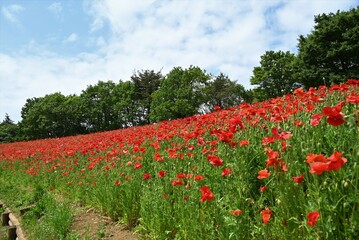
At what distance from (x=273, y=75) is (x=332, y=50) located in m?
15.0

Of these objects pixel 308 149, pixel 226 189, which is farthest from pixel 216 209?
pixel 308 149

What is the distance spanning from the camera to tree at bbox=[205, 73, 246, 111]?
48281 mm

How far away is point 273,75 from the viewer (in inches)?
1754

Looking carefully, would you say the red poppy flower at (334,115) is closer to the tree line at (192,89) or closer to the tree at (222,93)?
the tree line at (192,89)

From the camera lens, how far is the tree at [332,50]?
28844mm

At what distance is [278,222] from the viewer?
9.67ft

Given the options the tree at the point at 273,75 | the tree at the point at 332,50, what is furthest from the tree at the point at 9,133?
the tree at the point at 332,50

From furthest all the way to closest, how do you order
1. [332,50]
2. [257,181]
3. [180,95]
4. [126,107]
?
[126,107], [180,95], [332,50], [257,181]

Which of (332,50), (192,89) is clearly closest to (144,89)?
(192,89)

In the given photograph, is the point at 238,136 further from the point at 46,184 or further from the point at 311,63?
the point at 311,63

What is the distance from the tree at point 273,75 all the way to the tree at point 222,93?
153 inches

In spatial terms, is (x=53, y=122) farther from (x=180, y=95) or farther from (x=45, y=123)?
(x=180, y=95)

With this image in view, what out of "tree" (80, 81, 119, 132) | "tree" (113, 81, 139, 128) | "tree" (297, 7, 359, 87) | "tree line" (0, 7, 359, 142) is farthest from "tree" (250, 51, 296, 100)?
Answer: "tree" (80, 81, 119, 132)

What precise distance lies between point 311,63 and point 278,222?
31066 mm
